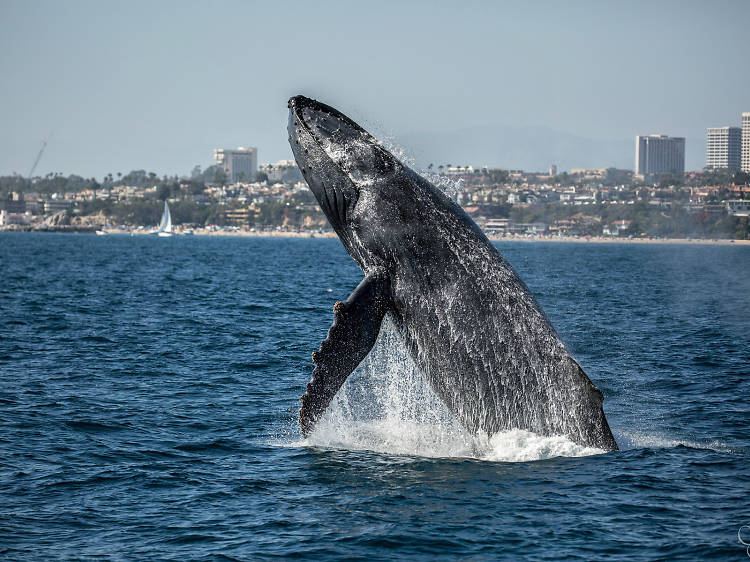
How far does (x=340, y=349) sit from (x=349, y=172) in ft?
7.46

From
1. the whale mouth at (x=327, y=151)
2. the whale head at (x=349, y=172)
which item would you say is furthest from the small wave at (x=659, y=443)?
the whale mouth at (x=327, y=151)

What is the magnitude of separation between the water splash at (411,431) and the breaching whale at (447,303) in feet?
0.66

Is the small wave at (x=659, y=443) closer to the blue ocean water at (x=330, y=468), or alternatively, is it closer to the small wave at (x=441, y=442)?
the blue ocean water at (x=330, y=468)

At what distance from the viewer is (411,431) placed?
14406 mm

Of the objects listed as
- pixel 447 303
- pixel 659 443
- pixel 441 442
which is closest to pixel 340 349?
pixel 447 303

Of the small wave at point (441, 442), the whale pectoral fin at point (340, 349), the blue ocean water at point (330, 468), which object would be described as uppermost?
the whale pectoral fin at point (340, 349)

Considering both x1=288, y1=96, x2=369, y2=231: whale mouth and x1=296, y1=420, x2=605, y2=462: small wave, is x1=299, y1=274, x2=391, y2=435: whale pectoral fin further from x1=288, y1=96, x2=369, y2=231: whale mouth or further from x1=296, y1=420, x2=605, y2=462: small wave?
x1=296, y1=420, x2=605, y2=462: small wave

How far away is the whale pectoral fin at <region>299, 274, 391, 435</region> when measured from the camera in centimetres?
1143

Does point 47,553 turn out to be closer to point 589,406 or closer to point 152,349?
point 589,406

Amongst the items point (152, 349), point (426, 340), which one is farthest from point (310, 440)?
point (152, 349)

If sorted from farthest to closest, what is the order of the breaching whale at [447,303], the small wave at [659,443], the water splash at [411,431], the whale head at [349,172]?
the small wave at [659,443]
the water splash at [411,431]
the whale head at [349,172]
the breaching whale at [447,303]

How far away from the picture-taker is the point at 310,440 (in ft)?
47.0

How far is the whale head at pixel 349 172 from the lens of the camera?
12.1 metres

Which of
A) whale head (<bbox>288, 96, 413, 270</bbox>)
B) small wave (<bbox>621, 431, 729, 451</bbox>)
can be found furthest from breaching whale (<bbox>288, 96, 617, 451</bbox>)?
small wave (<bbox>621, 431, 729, 451</bbox>)
